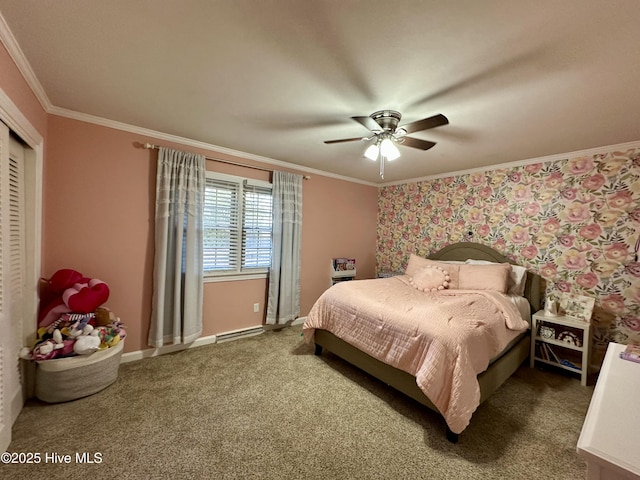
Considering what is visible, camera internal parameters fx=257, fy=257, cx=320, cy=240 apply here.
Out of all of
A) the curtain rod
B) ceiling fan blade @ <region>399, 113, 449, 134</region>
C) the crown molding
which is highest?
the crown molding

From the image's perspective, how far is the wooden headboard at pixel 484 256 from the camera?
2.99m

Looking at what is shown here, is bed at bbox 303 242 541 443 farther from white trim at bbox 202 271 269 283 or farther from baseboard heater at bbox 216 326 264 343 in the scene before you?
white trim at bbox 202 271 269 283

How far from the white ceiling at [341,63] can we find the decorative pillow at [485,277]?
1.40 meters

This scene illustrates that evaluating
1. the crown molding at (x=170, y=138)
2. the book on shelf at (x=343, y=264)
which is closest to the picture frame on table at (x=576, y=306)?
the book on shelf at (x=343, y=264)

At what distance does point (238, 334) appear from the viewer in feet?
10.8

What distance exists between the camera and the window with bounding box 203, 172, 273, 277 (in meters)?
3.09

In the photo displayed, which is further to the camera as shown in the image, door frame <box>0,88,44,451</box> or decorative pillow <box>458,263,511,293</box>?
decorative pillow <box>458,263,511,293</box>

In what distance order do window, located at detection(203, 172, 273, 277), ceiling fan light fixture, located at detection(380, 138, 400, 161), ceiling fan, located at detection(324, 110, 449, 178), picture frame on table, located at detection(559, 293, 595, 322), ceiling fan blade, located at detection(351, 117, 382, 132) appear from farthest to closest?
1. window, located at detection(203, 172, 273, 277)
2. picture frame on table, located at detection(559, 293, 595, 322)
3. ceiling fan light fixture, located at detection(380, 138, 400, 161)
4. ceiling fan, located at detection(324, 110, 449, 178)
5. ceiling fan blade, located at detection(351, 117, 382, 132)

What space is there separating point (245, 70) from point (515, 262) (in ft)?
11.8

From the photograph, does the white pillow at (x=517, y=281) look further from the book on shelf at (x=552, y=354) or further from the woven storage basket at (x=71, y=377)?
the woven storage basket at (x=71, y=377)

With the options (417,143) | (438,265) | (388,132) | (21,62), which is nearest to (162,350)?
(21,62)

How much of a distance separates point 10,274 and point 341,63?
95.2 inches

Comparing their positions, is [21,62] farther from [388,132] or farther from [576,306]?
[576,306]

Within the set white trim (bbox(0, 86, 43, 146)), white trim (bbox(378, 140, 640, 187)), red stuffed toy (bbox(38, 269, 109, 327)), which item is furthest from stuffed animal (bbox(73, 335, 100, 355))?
white trim (bbox(378, 140, 640, 187))
